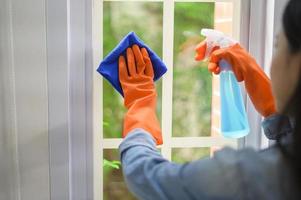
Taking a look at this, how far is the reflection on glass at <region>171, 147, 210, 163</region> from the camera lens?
1.18 metres

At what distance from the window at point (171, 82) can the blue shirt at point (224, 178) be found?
37 cm

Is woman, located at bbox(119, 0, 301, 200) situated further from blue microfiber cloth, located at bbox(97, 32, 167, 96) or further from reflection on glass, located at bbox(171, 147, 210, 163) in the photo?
reflection on glass, located at bbox(171, 147, 210, 163)

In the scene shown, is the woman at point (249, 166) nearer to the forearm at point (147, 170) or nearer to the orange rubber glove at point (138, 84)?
Result: the forearm at point (147, 170)

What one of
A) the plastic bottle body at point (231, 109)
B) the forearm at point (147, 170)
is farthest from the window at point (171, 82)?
the forearm at point (147, 170)

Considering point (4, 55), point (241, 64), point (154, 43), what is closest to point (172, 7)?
point (154, 43)

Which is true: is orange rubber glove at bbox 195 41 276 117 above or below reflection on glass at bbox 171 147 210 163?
above

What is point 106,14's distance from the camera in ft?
3.54

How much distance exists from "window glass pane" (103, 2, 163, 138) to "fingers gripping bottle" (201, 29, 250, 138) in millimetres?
137

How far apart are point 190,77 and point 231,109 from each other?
0.16 meters

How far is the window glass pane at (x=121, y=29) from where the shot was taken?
3.56 ft

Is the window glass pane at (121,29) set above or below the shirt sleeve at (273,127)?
above

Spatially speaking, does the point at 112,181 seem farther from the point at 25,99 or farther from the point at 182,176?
Answer: the point at 182,176

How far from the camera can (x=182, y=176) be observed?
0.72 metres

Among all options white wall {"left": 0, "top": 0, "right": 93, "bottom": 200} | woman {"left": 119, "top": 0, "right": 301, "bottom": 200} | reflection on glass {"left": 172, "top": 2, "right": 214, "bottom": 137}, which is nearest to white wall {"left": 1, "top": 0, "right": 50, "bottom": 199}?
white wall {"left": 0, "top": 0, "right": 93, "bottom": 200}
